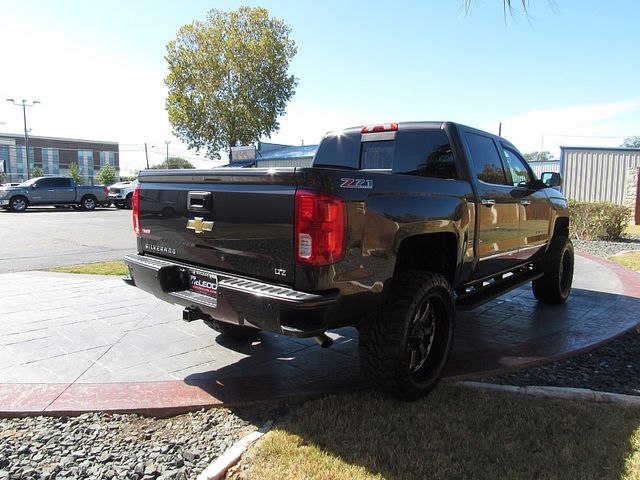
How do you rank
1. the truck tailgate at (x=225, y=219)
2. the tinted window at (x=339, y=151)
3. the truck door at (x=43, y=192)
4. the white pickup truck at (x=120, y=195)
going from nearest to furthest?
→ the truck tailgate at (x=225, y=219) → the tinted window at (x=339, y=151) → the truck door at (x=43, y=192) → the white pickup truck at (x=120, y=195)

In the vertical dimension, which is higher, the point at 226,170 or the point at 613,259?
the point at 226,170

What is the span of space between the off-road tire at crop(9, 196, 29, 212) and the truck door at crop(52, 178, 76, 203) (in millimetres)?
1466

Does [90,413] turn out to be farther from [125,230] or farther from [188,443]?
[125,230]

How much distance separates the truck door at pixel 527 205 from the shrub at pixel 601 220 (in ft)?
25.6

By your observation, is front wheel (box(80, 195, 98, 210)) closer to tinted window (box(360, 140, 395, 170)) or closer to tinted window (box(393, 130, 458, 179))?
tinted window (box(360, 140, 395, 170))

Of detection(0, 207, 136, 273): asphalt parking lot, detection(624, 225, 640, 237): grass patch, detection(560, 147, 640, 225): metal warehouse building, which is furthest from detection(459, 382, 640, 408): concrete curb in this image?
detection(560, 147, 640, 225): metal warehouse building

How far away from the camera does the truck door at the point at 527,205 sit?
5.26 m

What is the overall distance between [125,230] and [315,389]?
1336cm

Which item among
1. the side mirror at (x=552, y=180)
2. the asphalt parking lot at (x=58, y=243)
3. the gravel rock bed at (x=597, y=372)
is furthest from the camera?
the asphalt parking lot at (x=58, y=243)

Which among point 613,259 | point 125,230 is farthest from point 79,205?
point 613,259

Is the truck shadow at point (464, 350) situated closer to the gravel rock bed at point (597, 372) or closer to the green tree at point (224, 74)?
the gravel rock bed at point (597, 372)

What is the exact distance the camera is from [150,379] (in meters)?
3.89

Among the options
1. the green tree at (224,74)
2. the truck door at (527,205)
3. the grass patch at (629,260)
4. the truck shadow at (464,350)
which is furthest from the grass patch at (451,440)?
the green tree at (224,74)

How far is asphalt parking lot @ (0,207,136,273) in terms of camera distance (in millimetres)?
9422
